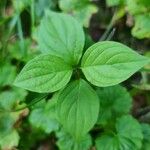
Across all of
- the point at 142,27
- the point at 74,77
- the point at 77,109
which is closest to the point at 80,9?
the point at 142,27

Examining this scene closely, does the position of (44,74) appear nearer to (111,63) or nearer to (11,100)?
(111,63)

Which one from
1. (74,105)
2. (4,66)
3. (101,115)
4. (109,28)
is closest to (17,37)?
(4,66)

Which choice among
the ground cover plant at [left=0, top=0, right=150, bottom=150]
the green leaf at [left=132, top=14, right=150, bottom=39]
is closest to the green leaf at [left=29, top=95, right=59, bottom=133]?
the ground cover plant at [left=0, top=0, right=150, bottom=150]

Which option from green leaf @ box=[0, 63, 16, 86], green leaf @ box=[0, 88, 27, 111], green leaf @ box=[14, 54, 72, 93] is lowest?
green leaf @ box=[0, 88, 27, 111]

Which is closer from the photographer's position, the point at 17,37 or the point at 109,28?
the point at 109,28

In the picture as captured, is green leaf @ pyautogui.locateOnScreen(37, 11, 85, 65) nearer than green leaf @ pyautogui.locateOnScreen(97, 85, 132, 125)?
Yes

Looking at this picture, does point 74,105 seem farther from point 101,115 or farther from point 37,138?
point 37,138

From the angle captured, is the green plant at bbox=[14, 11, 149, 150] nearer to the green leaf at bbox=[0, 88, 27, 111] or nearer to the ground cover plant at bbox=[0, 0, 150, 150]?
the ground cover plant at bbox=[0, 0, 150, 150]
